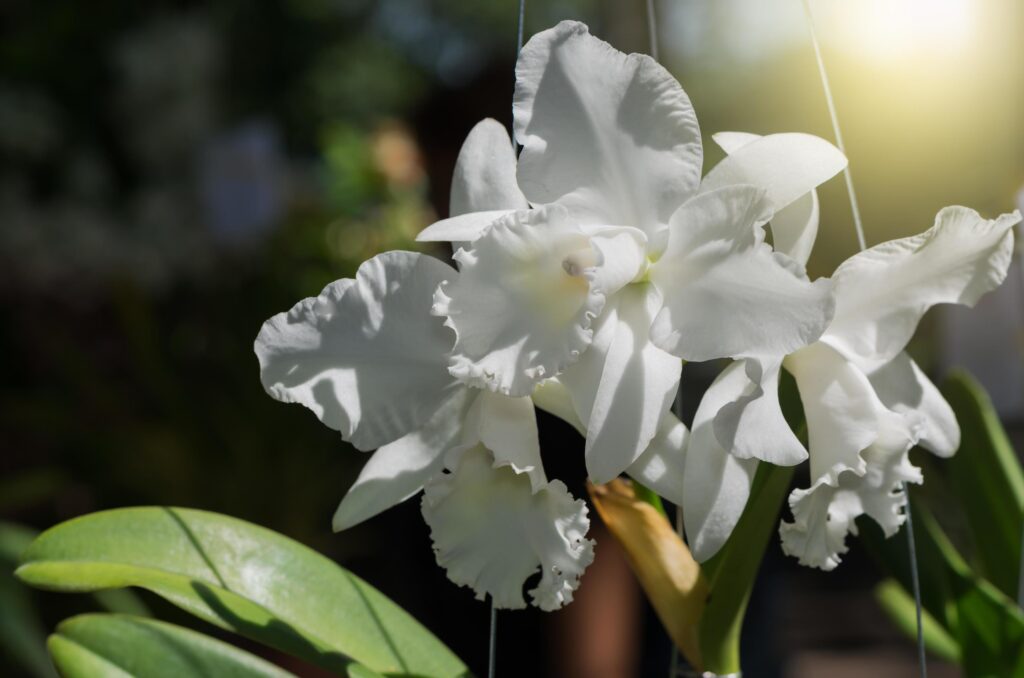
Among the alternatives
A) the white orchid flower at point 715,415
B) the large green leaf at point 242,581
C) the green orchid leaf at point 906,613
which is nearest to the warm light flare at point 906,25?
the green orchid leaf at point 906,613

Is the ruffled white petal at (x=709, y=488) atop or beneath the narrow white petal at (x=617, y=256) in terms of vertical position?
beneath

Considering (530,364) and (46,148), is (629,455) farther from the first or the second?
(46,148)

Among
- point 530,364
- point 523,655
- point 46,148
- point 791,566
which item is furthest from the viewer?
point 46,148

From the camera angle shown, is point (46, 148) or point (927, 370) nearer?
point (927, 370)

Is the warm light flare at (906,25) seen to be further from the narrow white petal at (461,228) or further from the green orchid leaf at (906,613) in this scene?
the narrow white petal at (461,228)

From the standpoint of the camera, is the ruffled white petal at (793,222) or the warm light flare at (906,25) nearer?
the ruffled white petal at (793,222)

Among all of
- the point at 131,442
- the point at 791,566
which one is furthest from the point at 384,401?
the point at 791,566

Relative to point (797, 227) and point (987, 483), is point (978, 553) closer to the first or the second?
point (987, 483)
